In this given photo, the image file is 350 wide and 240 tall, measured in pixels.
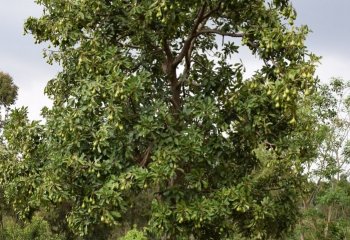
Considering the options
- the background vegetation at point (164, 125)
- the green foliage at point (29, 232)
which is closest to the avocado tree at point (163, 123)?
the background vegetation at point (164, 125)

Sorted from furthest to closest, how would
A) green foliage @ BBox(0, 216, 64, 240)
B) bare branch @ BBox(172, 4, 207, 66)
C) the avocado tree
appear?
1. green foliage @ BBox(0, 216, 64, 240)
2. bare branch @ BBox(172, 4, 207, 66)
3. the avocado tree

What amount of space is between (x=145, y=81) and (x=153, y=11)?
57.8 inches

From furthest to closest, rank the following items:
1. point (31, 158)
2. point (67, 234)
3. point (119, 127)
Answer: point (67, 234) → point (31, 158) → point (119, 127)

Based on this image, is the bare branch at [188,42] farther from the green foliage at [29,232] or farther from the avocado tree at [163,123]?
the green foliage at [29,232]

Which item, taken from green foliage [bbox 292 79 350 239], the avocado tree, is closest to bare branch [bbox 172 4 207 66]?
the avocado tree

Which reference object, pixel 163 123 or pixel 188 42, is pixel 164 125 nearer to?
pixel 163 123

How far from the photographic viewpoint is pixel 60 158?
Result: 10562 mm

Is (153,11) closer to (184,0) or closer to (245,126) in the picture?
(184,0)

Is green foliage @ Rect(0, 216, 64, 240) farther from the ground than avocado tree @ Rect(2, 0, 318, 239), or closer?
closer

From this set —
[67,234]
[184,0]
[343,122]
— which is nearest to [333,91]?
[343,122]

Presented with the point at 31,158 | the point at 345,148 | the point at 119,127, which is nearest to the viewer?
the point at 119,127

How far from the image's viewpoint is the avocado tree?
10352 mm

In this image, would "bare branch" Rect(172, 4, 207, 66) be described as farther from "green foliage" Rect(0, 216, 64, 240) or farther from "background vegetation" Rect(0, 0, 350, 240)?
"green foliage" Rect(0, 216, 64, 240)

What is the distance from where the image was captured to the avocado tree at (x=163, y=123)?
10.4 metres
